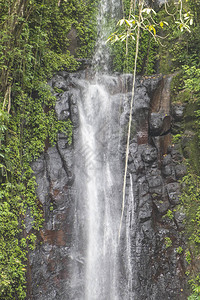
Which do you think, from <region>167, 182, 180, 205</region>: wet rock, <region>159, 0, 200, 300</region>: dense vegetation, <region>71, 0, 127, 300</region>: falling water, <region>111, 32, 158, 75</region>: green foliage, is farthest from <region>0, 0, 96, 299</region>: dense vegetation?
<region>159, 0, 200, 300</region>: dense vegetation

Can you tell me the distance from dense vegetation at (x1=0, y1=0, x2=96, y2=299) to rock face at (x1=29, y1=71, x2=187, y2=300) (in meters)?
0.27

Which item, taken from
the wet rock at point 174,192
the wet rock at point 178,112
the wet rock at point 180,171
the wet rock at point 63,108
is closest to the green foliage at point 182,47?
the wet rock at point 178,112

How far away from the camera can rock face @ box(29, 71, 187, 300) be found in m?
6.08

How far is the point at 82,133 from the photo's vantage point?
7285 mm

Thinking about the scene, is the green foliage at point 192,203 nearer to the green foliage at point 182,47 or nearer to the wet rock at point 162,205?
the wet rock at point 162,205

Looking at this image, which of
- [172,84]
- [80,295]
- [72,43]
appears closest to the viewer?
[80,295]

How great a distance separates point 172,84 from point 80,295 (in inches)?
252

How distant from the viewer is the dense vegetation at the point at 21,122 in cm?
535

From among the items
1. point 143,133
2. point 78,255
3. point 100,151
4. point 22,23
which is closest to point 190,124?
point 143,133

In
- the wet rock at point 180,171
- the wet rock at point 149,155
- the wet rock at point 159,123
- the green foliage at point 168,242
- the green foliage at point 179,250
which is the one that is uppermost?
the wet rock at point 159,123

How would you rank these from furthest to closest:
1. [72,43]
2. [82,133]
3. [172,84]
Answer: [72,43], [172,84], [82,133]

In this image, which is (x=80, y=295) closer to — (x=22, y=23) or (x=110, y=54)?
(x=22, y=23)

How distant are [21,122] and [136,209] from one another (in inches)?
142

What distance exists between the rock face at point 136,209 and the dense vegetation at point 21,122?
0.88ft
